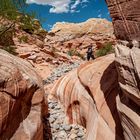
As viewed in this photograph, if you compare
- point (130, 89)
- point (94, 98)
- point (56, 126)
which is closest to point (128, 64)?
point (130, 89)

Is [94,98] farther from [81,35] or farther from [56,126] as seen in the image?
[81,35]

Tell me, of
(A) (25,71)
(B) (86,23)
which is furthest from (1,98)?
(B) (86,23)

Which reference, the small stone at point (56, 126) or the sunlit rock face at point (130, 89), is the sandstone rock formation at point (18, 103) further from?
the sunlit rock face at point (130, 89)

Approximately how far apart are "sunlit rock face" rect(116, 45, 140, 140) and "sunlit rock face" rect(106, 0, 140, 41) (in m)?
0.46

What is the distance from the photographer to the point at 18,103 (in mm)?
8023

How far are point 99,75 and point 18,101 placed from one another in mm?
3686

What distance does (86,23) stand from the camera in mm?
56594

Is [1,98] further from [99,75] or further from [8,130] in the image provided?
[99,75]

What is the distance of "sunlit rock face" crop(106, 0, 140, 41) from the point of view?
718 cm

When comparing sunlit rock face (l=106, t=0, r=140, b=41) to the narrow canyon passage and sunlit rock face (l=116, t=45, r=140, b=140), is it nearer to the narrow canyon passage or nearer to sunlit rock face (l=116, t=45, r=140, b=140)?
sunlit rock face (l=116, t=45, r=140, b=140)

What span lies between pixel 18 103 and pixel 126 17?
3.85m

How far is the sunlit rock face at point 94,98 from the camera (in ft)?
27.2

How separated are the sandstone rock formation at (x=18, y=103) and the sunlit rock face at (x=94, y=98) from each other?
70.5 inches

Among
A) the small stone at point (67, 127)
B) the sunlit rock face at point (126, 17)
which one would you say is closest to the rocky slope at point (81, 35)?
the small stone at point (67, 127)
